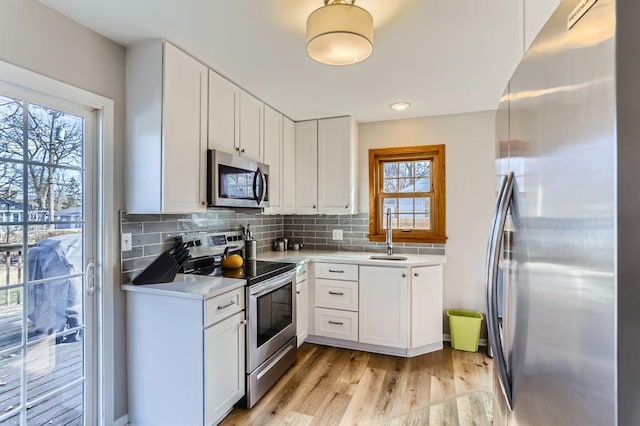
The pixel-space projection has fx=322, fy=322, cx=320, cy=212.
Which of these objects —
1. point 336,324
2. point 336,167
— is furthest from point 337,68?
point 336,324

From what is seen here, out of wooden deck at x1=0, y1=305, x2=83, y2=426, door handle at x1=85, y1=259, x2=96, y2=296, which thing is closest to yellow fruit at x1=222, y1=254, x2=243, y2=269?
door handle at x1=85, y1=259, x2=96, y2=296

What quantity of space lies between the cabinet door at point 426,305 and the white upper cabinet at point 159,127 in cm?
211

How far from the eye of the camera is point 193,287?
1888 millimetres

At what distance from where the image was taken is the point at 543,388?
609 millimetres

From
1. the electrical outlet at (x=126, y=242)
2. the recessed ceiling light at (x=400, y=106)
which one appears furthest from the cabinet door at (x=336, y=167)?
the electrical outlet at (x=126, y=242)

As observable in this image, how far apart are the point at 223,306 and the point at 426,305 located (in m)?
1.95

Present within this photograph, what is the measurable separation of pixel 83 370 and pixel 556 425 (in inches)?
87.2

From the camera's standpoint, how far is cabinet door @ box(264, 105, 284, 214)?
3.05m

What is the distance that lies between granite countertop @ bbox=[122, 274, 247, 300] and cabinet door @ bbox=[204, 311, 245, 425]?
0.20m

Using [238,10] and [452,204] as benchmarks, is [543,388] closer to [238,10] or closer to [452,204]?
[238,10]

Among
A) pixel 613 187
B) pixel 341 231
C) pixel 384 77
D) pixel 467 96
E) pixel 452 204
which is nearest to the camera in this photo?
pixel 613 187

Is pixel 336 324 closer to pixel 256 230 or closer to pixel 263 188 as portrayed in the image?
pixel 256 230

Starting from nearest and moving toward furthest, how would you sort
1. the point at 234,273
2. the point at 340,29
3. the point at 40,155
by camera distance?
1. the point at 340,29
2. the point at 40,155
3. the point at 234,273

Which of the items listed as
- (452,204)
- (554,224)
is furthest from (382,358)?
(554,224)
